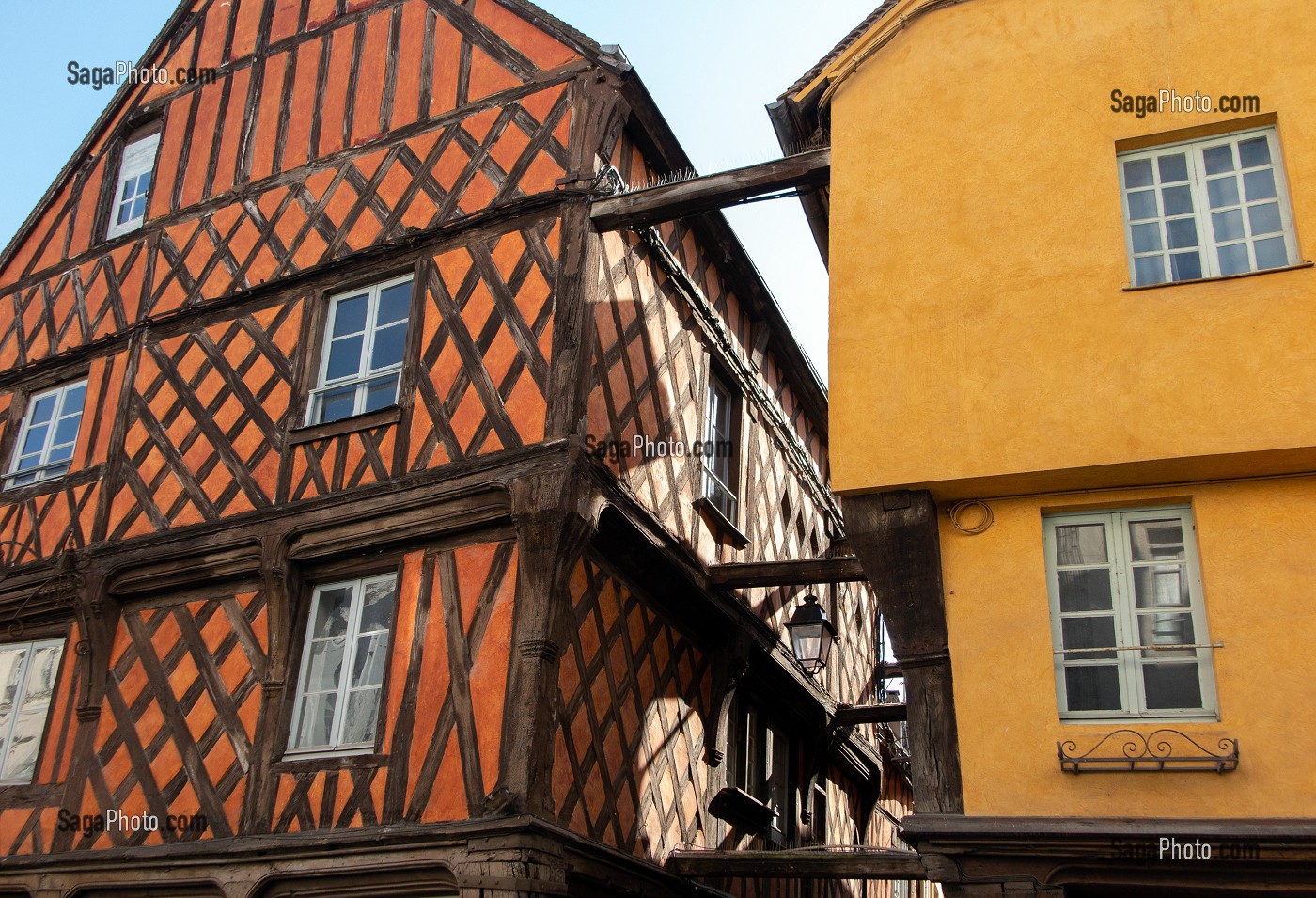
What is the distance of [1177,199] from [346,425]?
18.9 feet

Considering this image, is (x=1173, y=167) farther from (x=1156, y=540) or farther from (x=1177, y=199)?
(x=1156, y=540)

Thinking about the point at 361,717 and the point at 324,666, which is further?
the point at 324,666

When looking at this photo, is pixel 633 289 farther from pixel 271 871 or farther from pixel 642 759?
pixel 271 871

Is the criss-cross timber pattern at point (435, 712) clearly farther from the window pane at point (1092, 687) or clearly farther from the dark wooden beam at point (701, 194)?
the window pane at point (1092, 687)

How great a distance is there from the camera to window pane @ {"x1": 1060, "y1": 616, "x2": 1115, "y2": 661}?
6461 mm

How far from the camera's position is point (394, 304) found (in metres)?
9.73

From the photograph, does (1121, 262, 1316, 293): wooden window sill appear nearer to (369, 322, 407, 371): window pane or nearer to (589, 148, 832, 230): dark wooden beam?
(589, 148, 832, 230): dark wooden beam

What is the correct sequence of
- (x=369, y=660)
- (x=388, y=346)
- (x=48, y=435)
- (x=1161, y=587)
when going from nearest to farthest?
(x=1161, y=587), (x=369, y=660), (x=388, y=346), (x=48, y=435)

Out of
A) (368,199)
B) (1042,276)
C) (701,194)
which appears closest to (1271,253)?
(1042,276)

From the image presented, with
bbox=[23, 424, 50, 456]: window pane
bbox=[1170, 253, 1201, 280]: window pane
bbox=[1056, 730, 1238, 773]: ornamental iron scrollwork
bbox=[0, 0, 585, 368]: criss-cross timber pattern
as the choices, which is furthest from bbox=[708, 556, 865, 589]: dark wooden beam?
bbox=[23, 424, 50, 456]: window pane

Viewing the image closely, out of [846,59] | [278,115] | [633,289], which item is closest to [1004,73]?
[846,59]

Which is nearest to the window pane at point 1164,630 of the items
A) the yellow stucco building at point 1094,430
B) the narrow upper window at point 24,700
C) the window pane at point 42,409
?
the yellow stucco building at point 1094,430

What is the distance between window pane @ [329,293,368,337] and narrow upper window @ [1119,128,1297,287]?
564 cm

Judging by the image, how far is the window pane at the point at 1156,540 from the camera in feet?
21.5
